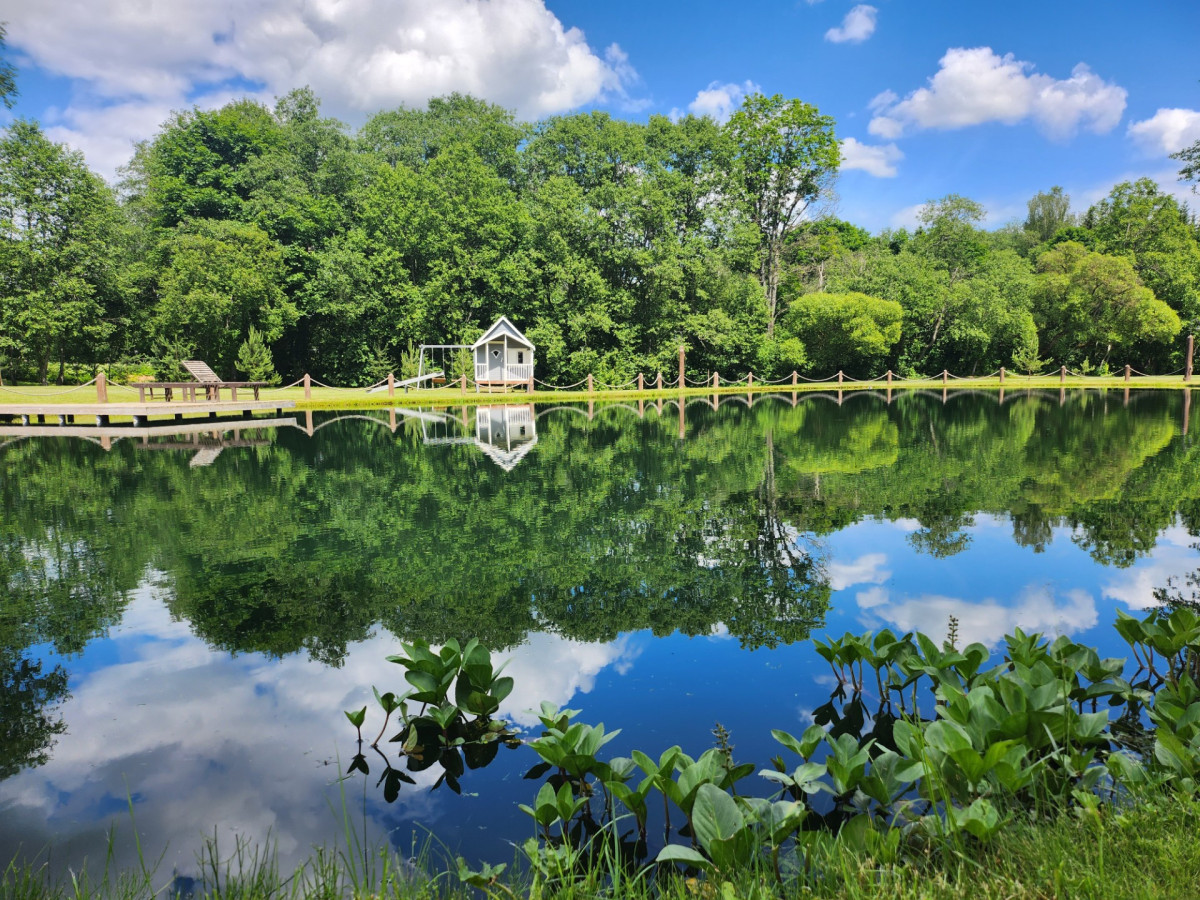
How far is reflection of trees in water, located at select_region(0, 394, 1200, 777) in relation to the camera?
5223 mm

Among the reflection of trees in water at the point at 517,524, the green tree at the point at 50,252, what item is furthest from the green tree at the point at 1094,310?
the green tree at the point at 50,252

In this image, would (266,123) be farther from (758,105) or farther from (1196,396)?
(1196,396)

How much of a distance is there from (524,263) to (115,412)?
19.3m

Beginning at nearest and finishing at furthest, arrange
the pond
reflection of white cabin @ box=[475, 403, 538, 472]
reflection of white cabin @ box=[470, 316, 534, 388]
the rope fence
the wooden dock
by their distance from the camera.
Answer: the pond → reflection of white cabin @ box=[475, 403, 538, 472] → the wooden dock → the rope fence → reflection of white cabin @ box=[470, 316, 534, 388]

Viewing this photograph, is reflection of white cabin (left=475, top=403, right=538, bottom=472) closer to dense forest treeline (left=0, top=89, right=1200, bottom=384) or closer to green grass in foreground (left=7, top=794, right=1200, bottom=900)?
green grass in foreground (left=7, top=794, right=1200, bottom=900)

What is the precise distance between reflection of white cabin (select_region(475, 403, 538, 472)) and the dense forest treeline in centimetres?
1078

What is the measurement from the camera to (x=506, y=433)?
1744 cm

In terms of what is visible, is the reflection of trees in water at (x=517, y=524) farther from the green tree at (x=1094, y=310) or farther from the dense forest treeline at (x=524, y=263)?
the green tree at (x=1094, y=310)

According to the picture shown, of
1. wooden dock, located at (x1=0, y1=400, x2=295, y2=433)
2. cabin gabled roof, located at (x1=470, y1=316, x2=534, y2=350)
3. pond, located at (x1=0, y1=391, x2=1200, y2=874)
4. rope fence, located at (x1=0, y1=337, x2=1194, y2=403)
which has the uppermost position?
cabin gabled roof, located at (x1=470, y1=316, x2=534, y2=350)

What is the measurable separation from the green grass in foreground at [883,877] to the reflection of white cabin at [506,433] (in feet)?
29.7

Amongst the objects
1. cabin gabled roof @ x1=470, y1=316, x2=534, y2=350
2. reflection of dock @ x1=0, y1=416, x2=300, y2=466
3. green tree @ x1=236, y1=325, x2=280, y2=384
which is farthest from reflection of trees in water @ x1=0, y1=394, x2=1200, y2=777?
cabin gabled roof @ x1=470, y1=316, x2=534, y2=350

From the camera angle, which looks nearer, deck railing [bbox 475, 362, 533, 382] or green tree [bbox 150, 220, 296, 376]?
green tree [bbox 150, 220, 296, 376]

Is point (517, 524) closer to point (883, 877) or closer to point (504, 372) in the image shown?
point (883, 877)

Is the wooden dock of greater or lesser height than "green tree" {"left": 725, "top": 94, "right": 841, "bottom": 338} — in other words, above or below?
below
